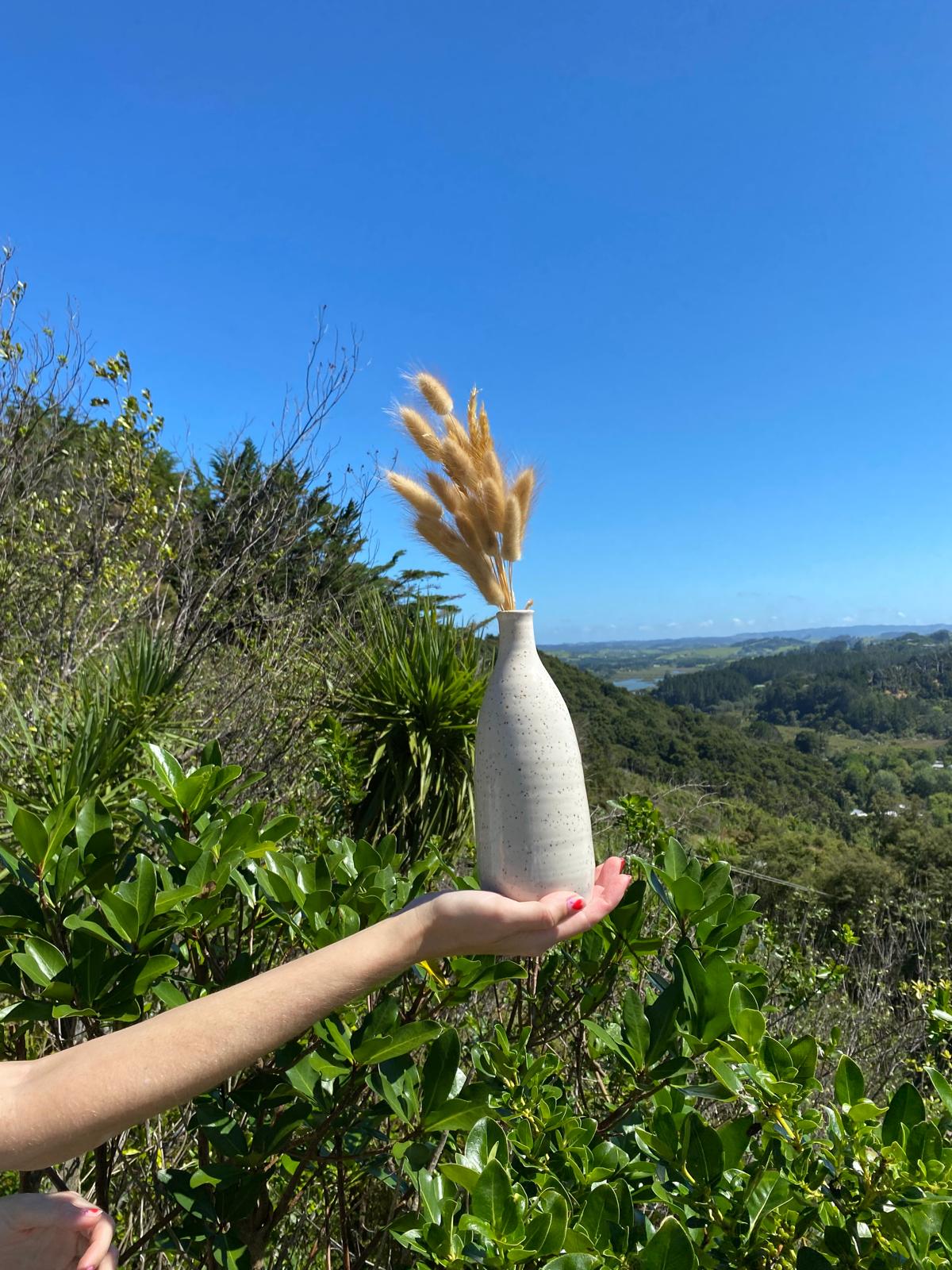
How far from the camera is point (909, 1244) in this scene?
2.49ft

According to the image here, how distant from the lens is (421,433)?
1.23 metres

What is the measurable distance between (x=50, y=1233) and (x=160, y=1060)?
32 cm

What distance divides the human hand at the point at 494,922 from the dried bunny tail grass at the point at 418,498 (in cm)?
64

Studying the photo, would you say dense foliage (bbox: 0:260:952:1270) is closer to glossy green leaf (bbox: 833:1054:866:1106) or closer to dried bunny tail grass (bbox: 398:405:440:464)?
glossy green leaf (bbox: 833:1054:866:1106)

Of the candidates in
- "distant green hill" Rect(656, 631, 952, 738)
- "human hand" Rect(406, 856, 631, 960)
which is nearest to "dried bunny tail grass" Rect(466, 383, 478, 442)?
"human hand" Rect(406, 856, 631, 960)

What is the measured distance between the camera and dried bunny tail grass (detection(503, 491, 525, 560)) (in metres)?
1.17

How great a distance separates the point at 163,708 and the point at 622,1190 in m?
3.70

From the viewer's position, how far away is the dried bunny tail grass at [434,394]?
4.19 ft

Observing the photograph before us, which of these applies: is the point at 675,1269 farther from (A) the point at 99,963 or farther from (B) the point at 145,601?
(B) the point at 145,601

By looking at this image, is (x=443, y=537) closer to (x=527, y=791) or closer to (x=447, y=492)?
(x=447, y=492)

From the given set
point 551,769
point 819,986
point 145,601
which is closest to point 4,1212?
point 551,769

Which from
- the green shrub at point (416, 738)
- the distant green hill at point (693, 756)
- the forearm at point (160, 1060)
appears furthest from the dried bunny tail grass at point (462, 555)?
the distant green hill at point (693, 756)

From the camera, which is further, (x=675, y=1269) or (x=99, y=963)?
(x=99, y=963)

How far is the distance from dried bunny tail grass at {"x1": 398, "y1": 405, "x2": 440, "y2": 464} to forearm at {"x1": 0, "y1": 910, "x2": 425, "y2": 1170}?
83 centimetres
